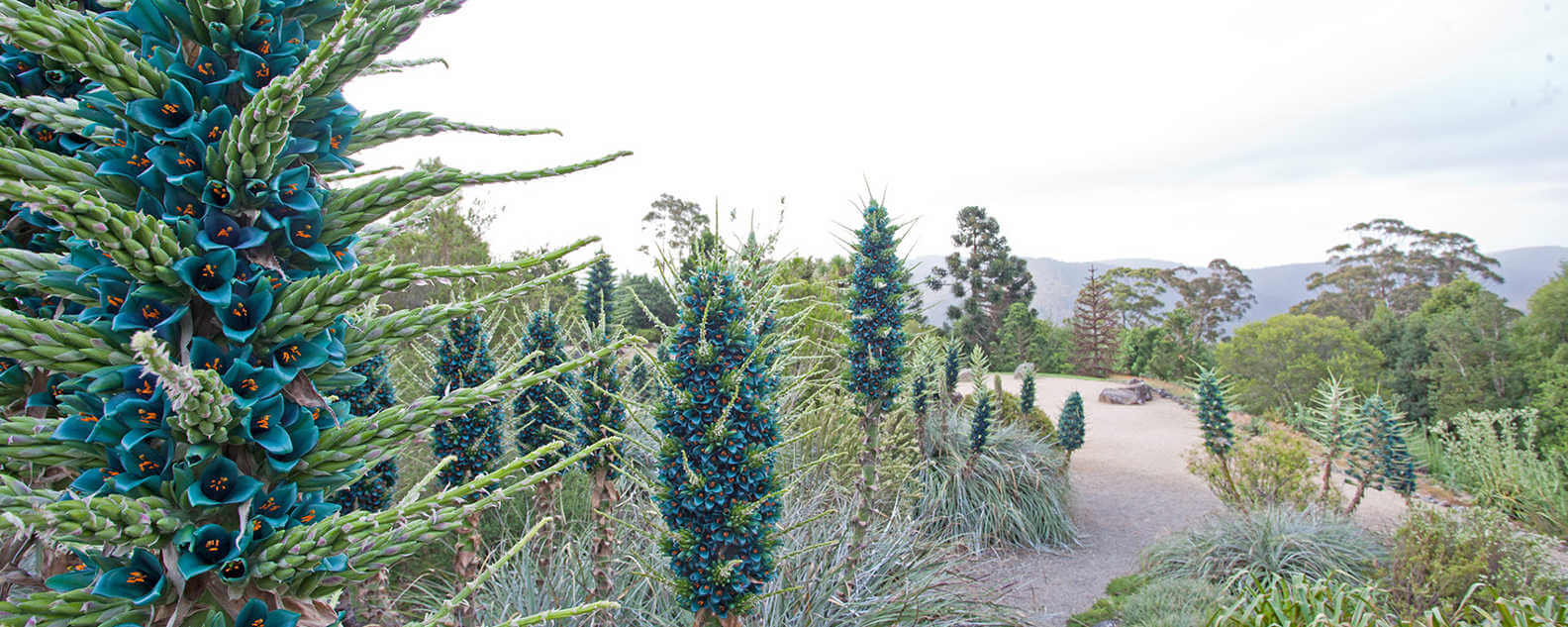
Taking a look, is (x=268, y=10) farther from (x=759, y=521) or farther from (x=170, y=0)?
→ (x=759, y=521)

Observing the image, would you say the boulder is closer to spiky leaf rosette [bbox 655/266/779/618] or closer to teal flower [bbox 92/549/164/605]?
spiky leaf rosette [bbox 655/266/779/618]

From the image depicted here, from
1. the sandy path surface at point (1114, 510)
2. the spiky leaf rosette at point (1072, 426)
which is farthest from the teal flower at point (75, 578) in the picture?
the spiky leaf rosette at point (1072, 426)

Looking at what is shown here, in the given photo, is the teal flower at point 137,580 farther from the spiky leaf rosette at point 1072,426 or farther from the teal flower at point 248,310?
the spiky leaf rosette at point 1072,426

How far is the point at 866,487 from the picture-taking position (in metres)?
4.79

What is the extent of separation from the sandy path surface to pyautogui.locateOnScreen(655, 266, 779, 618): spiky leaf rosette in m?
3.15

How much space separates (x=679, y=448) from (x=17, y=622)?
213 centimetres

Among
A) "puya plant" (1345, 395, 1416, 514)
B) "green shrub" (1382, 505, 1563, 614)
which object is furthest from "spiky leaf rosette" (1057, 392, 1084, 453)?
"green shrub" (1382, 505, 1563, 614)

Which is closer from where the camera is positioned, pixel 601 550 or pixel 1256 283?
pixel 601 550

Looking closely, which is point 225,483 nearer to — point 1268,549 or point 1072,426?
point 1268,549

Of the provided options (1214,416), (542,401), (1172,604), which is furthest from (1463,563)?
(542,401)

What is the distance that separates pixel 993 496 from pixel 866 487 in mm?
3450

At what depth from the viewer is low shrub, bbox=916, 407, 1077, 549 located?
741 cm

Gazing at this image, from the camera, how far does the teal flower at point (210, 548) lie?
34.9 inches

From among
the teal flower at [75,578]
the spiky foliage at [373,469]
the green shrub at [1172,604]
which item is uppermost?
the teal flower at [75,578]
